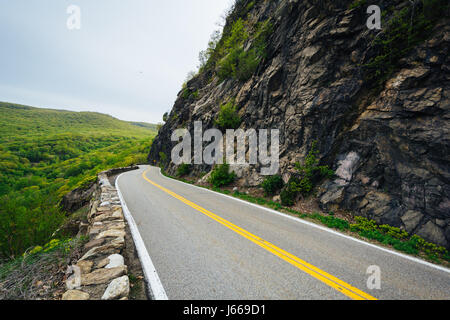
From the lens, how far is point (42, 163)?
63812mm

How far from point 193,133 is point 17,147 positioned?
9448 centimetres

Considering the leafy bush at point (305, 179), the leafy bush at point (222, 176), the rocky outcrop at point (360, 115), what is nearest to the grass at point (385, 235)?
the rocky outcrop at point (360, 115)

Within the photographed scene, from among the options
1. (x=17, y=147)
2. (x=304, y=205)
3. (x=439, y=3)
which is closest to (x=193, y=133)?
(x=304, y=205)

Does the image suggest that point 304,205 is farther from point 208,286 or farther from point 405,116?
point 208,286

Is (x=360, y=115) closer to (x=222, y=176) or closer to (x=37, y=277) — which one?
(x=222, y=176)

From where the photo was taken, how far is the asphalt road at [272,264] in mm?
2668

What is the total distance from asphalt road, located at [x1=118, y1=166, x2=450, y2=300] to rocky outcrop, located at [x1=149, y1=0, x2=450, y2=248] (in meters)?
2.08

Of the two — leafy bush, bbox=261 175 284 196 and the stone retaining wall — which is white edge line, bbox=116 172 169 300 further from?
leafy bush, bbox=261 175 284 196

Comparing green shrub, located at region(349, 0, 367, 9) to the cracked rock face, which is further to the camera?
green shrub, located at region(349, 0, 367, 9)

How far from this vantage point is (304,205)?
23.1 ft

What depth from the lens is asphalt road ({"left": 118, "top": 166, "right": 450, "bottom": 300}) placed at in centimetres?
267

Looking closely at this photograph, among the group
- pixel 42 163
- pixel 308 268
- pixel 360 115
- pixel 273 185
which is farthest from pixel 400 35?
pixel 42 163

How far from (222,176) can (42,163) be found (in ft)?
287

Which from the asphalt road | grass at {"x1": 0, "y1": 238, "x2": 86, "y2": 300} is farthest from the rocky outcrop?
grass at {"x1": 0, "y1": 238, "x2": 86, "y2": 300}
